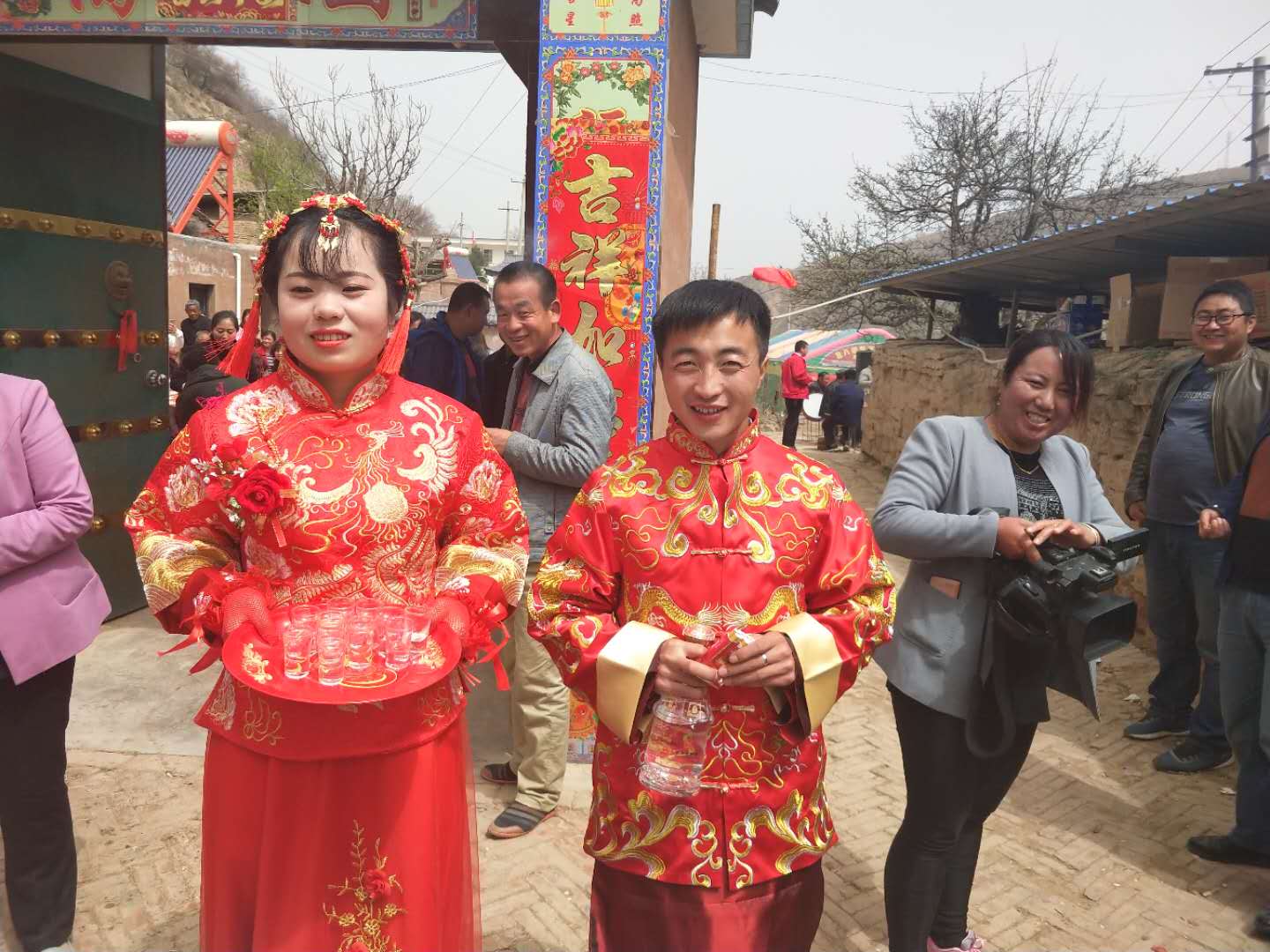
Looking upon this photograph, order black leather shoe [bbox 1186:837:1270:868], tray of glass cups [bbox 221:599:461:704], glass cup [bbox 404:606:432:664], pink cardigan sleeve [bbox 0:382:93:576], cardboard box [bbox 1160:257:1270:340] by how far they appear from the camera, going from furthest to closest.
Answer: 1. cardboard box [bbox 1160:257:1270:340]
2. black leather shoe [bbox 1186:837:1270:868]
3. pink cardigan sleeve [bbox 0:382:93:576]
4. glass cup [bbox 404:606:432:664]
5. tray of glass cups [bbox 221:599:461:704]

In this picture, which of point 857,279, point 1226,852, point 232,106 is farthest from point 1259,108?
point 232,106

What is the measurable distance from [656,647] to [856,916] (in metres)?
1.97

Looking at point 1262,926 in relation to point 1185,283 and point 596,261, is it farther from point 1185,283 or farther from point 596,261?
point 1185,283

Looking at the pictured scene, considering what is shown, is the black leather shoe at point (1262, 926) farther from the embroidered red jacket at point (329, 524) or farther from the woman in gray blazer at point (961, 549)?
the embroidered red jacket at point (329, 524)

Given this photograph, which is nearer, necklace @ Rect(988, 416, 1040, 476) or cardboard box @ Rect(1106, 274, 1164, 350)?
necklace @ Rect(988, 416, 1040, 476)

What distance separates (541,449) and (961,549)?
157 cm

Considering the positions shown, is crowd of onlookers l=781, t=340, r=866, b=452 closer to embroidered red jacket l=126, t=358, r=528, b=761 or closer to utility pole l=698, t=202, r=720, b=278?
utility pole l=698, t=202, r=720, b=278

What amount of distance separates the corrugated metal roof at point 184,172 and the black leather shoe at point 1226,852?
2377 centimetres

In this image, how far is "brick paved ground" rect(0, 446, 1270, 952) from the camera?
3.05 meters

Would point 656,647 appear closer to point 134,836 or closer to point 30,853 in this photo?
point 30,853

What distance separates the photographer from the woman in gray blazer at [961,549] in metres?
2.40

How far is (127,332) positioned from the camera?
557 centimetres

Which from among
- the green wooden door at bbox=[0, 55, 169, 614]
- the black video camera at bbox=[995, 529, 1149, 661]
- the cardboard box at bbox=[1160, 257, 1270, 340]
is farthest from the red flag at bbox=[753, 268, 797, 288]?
the black video camera at bbox=[995, 529, 1149, 661]

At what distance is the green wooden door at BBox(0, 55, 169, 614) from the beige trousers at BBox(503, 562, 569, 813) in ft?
10.6
